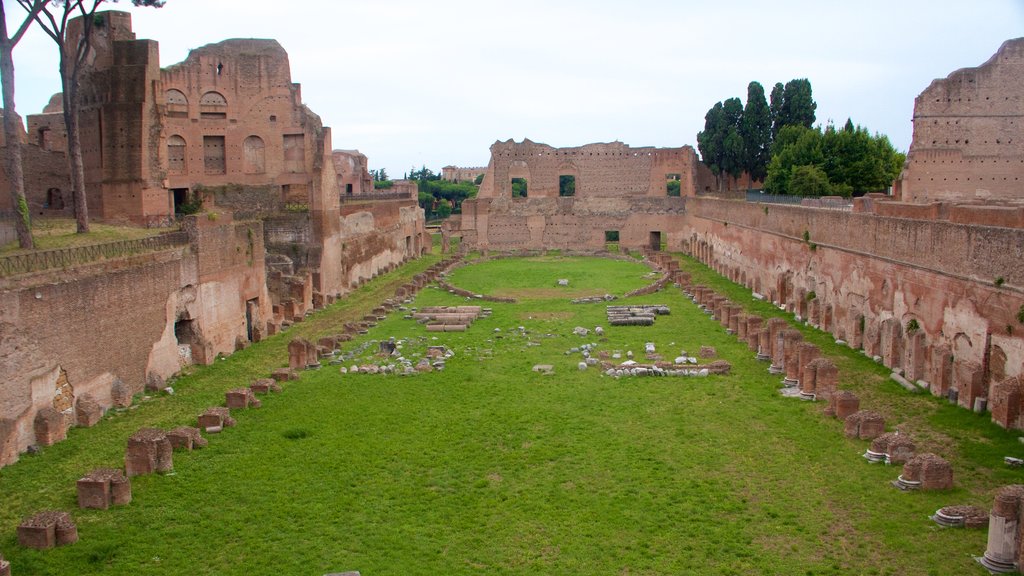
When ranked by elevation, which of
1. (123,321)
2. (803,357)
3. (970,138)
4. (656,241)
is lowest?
(803,357)

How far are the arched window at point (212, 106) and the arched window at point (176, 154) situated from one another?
46.7 inches

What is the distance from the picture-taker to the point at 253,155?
30031mm

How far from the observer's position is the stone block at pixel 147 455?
1062 cm

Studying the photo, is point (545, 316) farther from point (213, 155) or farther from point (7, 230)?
point (213, 155)

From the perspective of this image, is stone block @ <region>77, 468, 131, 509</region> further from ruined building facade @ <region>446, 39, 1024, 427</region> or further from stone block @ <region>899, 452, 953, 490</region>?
ruined building facade @ <region>446, 39, 1024, 427</region>

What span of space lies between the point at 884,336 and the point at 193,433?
12192 mm

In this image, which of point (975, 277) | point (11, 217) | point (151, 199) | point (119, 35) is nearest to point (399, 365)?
point (11, 217)

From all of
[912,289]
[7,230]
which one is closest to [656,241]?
[912,289]

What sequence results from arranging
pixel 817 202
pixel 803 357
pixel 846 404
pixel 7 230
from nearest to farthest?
1. pixel 846 404
2. pixel 803 357
3. pixel 7 230
4. pixel 817 202

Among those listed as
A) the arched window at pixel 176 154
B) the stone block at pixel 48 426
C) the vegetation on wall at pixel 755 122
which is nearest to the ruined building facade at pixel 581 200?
the vegetation on wall at pixel 755 122

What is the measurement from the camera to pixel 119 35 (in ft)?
81.3

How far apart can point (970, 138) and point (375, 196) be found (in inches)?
927

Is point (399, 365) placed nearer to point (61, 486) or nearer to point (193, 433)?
point (193, 433)

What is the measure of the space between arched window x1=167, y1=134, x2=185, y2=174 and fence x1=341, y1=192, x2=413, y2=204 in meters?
6.38
